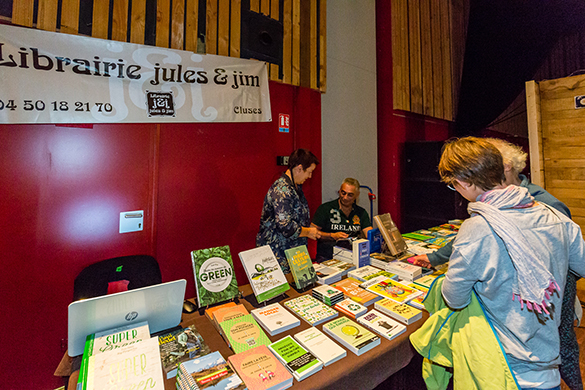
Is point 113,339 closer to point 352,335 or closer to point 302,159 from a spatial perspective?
point 352,335

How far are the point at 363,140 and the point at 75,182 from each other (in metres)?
3.53

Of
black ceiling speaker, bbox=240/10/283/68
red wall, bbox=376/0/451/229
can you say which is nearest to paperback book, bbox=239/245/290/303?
black ceiling speaker, bbox=240/10/283/68

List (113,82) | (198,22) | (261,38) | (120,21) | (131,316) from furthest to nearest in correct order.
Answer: (261,38)
(198,22)
(120,21)
(113,82)
(131,316)

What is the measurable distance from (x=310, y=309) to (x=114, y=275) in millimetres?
1266

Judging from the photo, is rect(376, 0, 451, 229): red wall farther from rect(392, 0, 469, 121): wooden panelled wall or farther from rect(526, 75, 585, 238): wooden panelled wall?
rect(526, 75, 585, 238): wooden panelled wall

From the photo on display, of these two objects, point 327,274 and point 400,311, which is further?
point 327,274

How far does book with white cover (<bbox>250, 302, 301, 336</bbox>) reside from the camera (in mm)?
1226

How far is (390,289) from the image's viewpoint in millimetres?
1587

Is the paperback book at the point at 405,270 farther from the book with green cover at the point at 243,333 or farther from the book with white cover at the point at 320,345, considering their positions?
the book with green cover at the point at 243,333

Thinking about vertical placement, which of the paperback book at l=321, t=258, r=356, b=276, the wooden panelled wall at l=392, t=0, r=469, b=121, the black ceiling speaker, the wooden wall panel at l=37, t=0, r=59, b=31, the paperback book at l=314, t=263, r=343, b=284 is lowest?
the paperback book at l=314, t=263, r=343, b=284

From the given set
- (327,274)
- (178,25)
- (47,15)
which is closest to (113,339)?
(327,274)

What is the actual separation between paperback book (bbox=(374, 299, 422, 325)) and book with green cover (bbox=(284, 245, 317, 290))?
404 millimetres

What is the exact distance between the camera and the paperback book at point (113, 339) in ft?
3.20

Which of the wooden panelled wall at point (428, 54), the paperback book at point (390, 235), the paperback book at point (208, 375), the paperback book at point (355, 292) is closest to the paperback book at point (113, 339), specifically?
the paperback book at point (208, 375)
